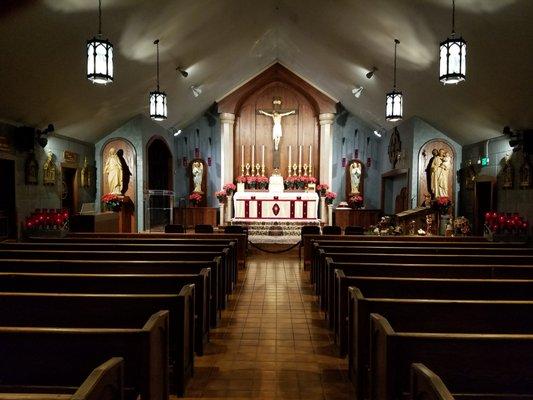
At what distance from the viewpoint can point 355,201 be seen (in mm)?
13453

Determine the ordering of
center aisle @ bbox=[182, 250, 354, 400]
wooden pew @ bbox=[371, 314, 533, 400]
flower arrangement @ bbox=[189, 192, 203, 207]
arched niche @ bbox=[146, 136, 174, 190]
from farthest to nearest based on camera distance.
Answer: arched niche @ bbox=[146, 136, 174, 190] → flower arrangement @ bbox=[189, 192, 203, 207] → center aisle @ bbox=[182, 250, 354, 400] → wooden pew @ bbox=[371, 314, 533, 400]

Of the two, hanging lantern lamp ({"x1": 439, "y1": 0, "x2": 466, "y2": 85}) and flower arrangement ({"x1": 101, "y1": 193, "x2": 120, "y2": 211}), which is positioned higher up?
hanging lantern lamp ({"x1": 439, "y1": 0, "x2": 466, "y2": 85})

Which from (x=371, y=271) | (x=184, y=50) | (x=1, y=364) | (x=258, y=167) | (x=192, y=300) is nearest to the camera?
(x=1, y=364)

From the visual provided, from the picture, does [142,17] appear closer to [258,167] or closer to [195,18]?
[195,18]

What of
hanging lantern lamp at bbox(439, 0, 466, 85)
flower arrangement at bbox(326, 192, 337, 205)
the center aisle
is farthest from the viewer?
flower arrangement at bbox(326, 192, 337, 205)

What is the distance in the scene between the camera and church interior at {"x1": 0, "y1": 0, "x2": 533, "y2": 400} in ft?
6.88

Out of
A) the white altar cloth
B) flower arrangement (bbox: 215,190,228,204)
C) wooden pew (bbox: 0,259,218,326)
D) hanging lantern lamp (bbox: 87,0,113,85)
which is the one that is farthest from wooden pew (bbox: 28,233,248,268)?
flower arrangement (bbox: 215,190,228,204)

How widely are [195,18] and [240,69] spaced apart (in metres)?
4.82

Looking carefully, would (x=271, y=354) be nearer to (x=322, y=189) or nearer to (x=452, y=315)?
(x=452, y=315)

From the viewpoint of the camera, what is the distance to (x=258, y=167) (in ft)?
46.9

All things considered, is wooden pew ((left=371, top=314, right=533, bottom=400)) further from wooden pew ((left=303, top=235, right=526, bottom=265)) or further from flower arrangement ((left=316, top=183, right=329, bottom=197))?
flower arrangement ((left=316, top=183, right=329, bottom=197))

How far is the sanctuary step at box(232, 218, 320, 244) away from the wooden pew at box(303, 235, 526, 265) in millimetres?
3216

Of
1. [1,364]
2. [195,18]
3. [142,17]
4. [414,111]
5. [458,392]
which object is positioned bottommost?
[458,392]

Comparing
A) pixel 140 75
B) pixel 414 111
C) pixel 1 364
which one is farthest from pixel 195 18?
pixel 1 364
